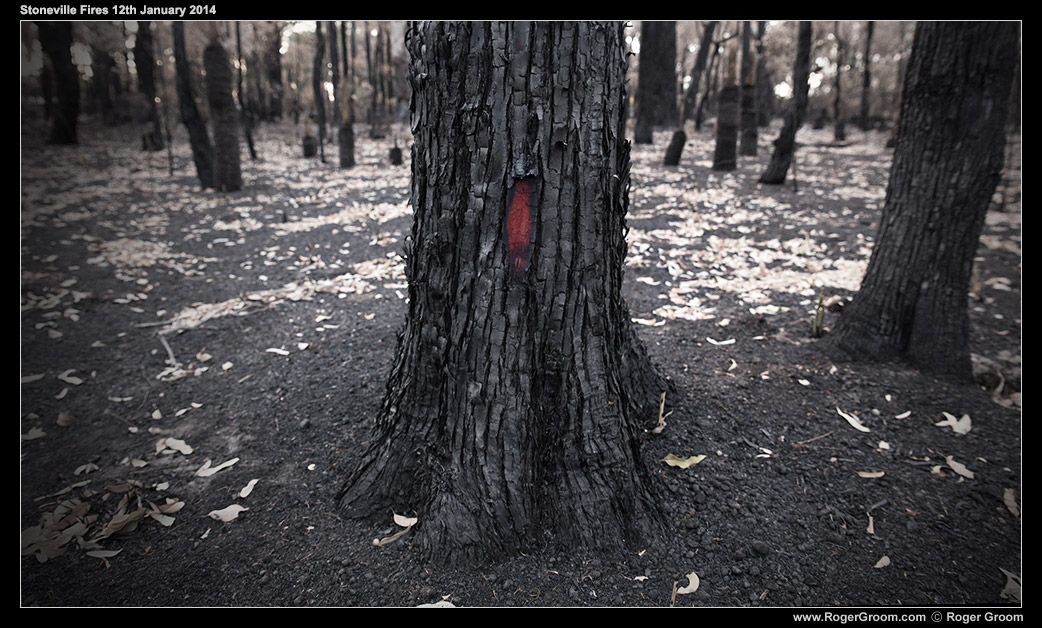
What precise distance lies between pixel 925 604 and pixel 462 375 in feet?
6.12

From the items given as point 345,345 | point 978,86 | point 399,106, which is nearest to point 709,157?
point 978,86

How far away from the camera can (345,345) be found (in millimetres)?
3729

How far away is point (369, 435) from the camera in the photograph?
2.64 meters

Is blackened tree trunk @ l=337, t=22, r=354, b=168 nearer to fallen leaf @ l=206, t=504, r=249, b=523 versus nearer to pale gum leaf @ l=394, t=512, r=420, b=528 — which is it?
fallen leaf @ l=206, t=504, r=249, b=523

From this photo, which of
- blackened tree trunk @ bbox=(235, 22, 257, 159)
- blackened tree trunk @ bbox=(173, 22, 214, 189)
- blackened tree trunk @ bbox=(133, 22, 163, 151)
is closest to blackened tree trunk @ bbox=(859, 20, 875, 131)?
blackened tree trunk @ bbox=(235, 22, 257, 159)

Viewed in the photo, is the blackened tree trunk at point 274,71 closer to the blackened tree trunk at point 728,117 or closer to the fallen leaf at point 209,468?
the blackened tree trunk at point 728,117

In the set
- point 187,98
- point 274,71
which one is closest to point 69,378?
point 187,98

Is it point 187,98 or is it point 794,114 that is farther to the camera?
point 187,98

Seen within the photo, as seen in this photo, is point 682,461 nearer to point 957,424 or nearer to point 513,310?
point 513,310

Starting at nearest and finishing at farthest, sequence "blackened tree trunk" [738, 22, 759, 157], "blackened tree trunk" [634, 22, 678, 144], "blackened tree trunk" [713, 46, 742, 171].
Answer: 1. "blackened tree trunk" [713, 46, 742, 171]
2. "blackened tree trunk" [738, 22, 759, 157]
3. "blackened tree trunk" [634, 22, 678, 144]

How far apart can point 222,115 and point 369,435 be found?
30.5ft

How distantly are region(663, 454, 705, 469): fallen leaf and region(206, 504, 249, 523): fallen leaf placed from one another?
1.92m

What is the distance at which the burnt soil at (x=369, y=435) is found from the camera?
1907mm

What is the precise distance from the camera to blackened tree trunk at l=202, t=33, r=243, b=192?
9156 mm
